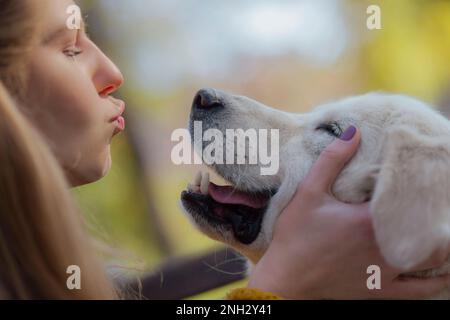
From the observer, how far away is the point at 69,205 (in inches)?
48.8

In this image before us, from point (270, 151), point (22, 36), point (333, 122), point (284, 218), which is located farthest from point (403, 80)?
point (22, 36)

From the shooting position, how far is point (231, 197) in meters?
1.54

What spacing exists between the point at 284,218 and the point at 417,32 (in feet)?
4.03

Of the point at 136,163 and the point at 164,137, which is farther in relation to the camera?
the point at 136,163

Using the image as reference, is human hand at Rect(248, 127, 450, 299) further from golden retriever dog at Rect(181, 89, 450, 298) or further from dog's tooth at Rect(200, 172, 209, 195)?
dog's tooth at Rect(200, 172, 209, 195)

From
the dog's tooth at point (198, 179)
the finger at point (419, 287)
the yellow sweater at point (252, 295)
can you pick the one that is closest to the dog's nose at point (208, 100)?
the dog's tooth at point (198, 179)

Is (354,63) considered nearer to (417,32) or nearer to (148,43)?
(417,32)

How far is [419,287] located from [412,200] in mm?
218

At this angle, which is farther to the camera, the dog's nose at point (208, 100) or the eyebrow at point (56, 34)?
the dog's nose at point (208, 100)

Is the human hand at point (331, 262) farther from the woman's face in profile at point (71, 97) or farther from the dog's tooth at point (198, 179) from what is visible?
the woman's face in profile at point (71, 97)

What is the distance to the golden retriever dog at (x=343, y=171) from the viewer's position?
4.16 ft

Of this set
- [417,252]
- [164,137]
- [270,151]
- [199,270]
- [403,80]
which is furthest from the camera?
[199,270]

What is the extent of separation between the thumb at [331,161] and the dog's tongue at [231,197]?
175 mm

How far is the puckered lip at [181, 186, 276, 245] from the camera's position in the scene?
4.93 feet
